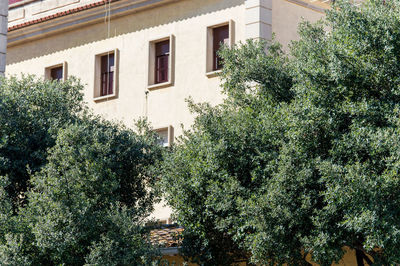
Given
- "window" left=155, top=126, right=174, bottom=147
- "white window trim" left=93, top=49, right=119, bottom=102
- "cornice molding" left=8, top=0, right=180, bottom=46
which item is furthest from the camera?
"white window trim" left=93, top=49, right=119, bottom=102

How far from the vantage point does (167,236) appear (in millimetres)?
23516

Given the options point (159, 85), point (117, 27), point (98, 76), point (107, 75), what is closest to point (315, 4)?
point (159, 85)

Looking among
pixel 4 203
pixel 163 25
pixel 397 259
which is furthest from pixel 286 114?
pixel 163 25

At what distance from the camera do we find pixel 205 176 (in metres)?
19.5

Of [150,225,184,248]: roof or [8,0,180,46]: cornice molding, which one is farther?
[8,0,180,46]: cornice molding

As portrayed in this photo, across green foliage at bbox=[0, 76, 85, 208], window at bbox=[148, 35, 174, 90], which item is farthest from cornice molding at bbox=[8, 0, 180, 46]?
green foliage at bbox=[0, 76, 85, 208]

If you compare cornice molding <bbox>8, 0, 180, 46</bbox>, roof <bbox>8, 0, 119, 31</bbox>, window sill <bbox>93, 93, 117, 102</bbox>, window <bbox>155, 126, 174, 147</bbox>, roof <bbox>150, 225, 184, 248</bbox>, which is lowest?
roof <bbox>150, 225, 184, 248</bbox>

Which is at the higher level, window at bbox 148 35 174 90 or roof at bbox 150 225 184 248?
window at bbox 148 35 174 90

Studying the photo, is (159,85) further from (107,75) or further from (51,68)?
(51,68)

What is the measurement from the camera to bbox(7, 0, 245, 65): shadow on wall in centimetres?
2941

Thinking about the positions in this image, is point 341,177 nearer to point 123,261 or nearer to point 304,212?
point 304,212

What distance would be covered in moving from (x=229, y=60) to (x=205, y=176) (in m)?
2.94

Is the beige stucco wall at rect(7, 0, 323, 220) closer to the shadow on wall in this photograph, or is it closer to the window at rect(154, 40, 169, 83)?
the shadow on wall

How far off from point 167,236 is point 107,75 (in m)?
10.0
